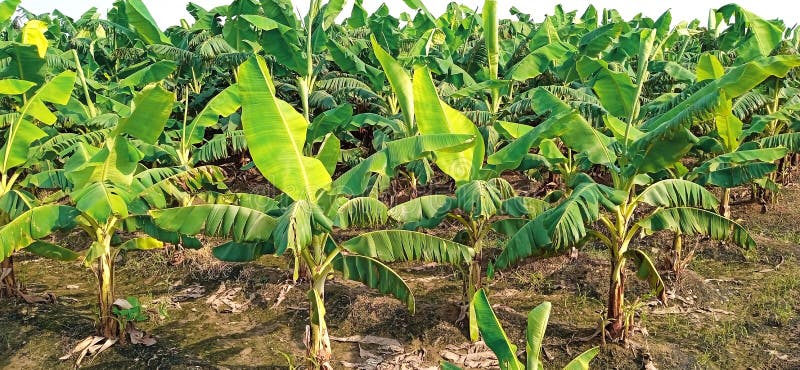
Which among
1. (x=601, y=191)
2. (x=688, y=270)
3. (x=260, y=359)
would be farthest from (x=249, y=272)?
(x=688, y=270)

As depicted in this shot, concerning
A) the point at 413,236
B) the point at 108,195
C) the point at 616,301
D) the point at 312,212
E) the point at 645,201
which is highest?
the point at 645,201

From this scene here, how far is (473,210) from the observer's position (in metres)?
4.73

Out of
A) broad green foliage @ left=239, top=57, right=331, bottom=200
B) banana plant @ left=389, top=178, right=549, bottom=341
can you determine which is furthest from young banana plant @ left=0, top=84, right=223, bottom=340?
banana plant @ left=389, top=178, right=549, bottom=341

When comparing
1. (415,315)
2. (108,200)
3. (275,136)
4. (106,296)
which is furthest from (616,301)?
(106,296)

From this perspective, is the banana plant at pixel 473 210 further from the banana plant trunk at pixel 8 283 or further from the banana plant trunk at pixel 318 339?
the banana plant trunk at pixel 8 283

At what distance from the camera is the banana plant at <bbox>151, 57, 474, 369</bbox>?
4.56m

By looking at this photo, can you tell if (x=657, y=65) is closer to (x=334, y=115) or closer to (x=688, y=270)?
(x=688, y=270)

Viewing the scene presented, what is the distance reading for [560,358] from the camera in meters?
5.69

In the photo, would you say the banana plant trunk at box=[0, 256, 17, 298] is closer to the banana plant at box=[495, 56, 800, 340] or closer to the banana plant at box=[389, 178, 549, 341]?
the banana plant at box=[389, 178, 549, 341]

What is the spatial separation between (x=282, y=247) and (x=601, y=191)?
2755 millimetres

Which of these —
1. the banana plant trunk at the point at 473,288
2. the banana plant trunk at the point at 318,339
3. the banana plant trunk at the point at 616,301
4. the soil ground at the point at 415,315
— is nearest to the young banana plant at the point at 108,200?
the soil ground at the point at 415,315

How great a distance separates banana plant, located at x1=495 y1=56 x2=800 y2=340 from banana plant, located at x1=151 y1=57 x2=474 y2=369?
83 cm

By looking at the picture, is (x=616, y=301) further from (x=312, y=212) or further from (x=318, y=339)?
(x=312, y=212)

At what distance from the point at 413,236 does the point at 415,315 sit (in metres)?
1.89
